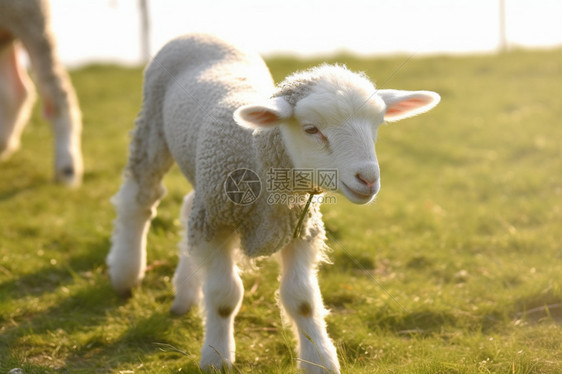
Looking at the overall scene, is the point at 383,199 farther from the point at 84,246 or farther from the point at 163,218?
the point at 84,246

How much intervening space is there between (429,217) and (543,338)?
85.9 inches

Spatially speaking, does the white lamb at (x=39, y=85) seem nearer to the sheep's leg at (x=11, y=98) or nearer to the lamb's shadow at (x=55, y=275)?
the sheep's leg at (x=11, y=98)

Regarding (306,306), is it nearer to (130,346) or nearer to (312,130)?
(312,130)

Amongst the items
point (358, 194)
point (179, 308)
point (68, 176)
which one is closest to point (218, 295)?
point (179, 308)

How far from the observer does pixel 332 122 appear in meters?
2.70

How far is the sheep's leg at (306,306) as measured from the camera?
3104mm

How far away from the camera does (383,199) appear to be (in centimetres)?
610

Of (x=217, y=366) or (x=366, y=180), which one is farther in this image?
(x=217, y=366)

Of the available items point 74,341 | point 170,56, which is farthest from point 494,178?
point 74,341

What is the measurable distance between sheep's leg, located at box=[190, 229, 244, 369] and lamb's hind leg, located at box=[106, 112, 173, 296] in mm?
873

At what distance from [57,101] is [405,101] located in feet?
15.1

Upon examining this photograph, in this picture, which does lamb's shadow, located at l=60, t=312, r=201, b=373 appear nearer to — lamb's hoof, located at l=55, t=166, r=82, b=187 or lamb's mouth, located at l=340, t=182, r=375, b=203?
lamb's mouth, located at l=340, t=182, r=375, b=203

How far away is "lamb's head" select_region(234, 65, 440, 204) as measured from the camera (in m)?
2.65

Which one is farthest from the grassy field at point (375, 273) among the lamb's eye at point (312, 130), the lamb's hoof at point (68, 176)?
the lamb's eye at point (312, 130)
